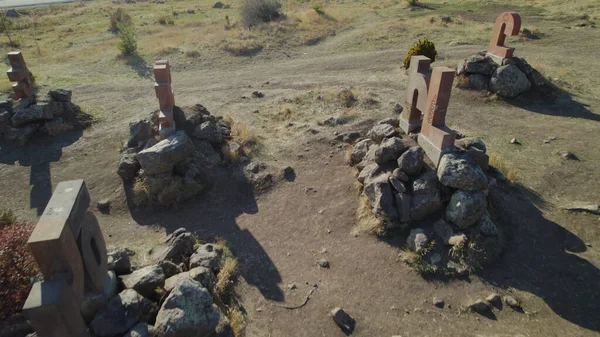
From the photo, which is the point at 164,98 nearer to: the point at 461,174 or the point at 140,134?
the point at 140,134

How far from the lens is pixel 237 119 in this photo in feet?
49.3

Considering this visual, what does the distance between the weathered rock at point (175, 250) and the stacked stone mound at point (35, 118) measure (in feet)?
30.8

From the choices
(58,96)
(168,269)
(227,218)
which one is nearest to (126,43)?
(58,96)

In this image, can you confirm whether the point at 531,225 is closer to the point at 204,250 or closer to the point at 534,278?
the point at 534,278

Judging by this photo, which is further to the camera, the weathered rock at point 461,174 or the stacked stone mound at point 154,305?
the weathered rock at point 461,174

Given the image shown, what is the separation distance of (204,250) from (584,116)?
14556mm

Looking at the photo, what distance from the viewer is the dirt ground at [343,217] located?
6879 mm

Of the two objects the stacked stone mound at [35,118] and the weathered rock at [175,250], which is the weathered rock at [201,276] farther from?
the stacked stone mound at [35,118]

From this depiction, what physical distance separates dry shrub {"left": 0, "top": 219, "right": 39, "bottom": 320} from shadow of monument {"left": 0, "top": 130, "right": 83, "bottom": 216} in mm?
5439

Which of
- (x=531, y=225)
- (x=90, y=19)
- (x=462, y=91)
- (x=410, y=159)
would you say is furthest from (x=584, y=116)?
(x=90, y=19)

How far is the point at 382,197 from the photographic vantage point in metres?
8.82

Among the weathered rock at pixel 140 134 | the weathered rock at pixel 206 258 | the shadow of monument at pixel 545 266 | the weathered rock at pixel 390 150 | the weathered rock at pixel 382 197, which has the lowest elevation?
the shadow of monument at pixel 545 266

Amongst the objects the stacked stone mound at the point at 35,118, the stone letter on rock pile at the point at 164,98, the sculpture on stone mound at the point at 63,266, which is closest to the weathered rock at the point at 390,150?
the stone letter on rock pile at the point at 164,98

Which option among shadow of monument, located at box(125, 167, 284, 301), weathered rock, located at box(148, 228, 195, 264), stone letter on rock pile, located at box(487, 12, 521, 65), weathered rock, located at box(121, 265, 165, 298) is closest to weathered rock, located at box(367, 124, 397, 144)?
shadow of monument, located at box(125, 167, 284, 301)
